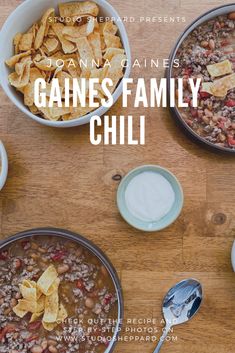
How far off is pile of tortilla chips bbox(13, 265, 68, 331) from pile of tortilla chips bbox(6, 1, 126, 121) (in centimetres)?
37

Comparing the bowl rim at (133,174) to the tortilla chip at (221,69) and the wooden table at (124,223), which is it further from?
the tortilla chip at (221,69)

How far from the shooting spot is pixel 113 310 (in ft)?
4.50

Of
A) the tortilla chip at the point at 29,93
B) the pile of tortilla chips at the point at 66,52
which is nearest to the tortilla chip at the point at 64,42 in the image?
the pile of tortilla chips at the point at 66,52

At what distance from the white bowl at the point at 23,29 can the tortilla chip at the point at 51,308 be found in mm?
384

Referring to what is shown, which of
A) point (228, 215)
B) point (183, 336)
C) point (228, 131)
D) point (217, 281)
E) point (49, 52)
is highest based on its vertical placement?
point (49, 52)

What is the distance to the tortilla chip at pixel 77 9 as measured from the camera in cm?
134

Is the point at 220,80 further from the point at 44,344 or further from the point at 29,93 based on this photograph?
the point at 44,344

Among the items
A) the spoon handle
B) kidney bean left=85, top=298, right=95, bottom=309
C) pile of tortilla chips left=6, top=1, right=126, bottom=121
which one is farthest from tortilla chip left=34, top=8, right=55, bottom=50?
the spoon handle

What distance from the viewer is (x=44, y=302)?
1349 mm

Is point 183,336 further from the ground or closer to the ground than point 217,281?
closer to the ground

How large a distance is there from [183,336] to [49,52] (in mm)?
714

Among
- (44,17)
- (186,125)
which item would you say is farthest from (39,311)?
(44,17)

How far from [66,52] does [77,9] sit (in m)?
0.10

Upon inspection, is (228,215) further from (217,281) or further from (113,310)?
(113,310)
